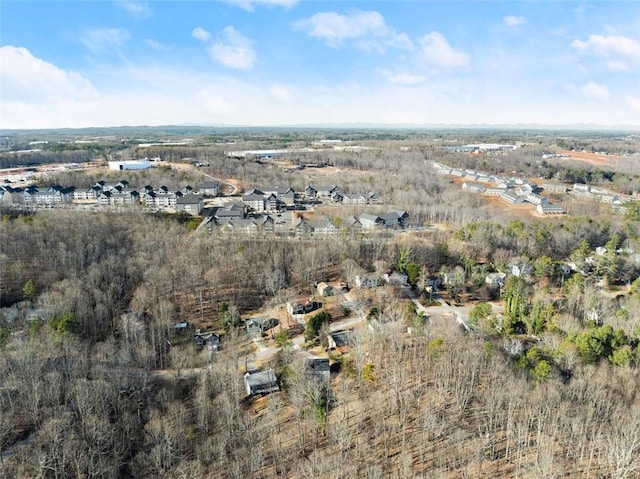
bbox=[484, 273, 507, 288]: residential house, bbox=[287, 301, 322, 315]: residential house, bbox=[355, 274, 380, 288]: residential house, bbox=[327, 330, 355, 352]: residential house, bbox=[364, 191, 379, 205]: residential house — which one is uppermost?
bbox=[364, 191, 379, 205]: residential house

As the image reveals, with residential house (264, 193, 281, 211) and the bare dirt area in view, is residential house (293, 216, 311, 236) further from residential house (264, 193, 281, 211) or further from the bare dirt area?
the bare dirt area

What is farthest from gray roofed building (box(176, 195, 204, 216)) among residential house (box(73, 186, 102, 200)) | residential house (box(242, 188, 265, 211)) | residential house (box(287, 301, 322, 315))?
residential house (box(287, 301, 322, 315))

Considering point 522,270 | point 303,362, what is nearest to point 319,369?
point 303,362

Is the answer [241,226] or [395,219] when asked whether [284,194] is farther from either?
[395,219]

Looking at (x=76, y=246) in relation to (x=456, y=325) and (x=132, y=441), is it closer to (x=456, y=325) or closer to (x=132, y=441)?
(x=132, y=441)

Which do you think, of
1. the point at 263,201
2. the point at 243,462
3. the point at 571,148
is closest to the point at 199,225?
the point at 263,201

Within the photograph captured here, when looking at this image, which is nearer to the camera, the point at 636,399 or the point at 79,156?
the point at 636,399

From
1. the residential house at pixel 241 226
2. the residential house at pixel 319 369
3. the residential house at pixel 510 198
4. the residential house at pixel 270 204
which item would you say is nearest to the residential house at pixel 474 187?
the residential house at pixel 510 198
